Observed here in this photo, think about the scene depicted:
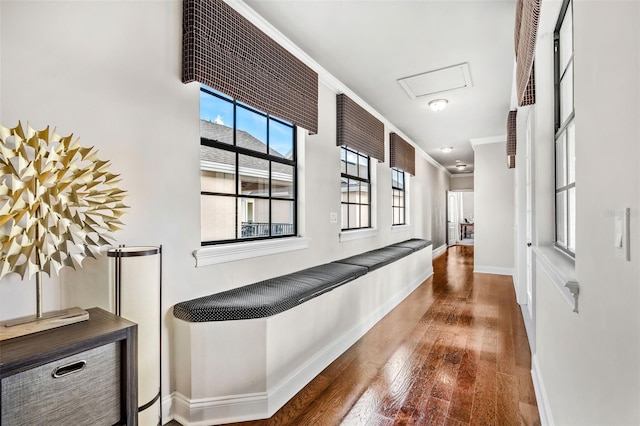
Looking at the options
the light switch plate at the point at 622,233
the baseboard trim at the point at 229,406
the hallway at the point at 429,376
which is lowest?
the hallway at the point at 429,376

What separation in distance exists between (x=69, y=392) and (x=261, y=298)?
1033mm

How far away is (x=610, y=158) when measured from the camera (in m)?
0.77

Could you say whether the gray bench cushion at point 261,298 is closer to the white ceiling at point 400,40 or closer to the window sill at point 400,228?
the white ceiling at point 400,40

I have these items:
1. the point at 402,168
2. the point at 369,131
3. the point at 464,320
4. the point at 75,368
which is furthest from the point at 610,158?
the point at 402,168

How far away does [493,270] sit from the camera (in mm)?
6016

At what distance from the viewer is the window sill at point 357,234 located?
11.7 ft

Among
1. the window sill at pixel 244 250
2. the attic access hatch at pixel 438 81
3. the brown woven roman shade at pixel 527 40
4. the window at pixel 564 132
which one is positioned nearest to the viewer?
the brown woven roman shade at pixel 527 40

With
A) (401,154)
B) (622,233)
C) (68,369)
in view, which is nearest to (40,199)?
(68,369)

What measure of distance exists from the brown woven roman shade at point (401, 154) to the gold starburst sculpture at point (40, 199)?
13.8 feet

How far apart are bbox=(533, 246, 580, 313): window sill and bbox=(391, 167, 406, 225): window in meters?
3.56

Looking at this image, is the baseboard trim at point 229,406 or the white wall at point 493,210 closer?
the baseboard trim at point 229,406

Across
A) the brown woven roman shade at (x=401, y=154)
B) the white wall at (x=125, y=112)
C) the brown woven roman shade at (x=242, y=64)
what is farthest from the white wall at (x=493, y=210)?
the white wall at (x=125, y=112)

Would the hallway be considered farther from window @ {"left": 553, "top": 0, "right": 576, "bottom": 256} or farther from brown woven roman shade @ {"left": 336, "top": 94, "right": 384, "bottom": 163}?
brown woven roman shade @ {"left": 336, "top": 94, "right": 384, "bottom": 163}

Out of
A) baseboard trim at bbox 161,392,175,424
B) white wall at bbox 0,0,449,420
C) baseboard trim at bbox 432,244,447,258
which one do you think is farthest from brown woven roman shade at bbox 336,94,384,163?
baseboard trim at bbox 432,244,447,258
